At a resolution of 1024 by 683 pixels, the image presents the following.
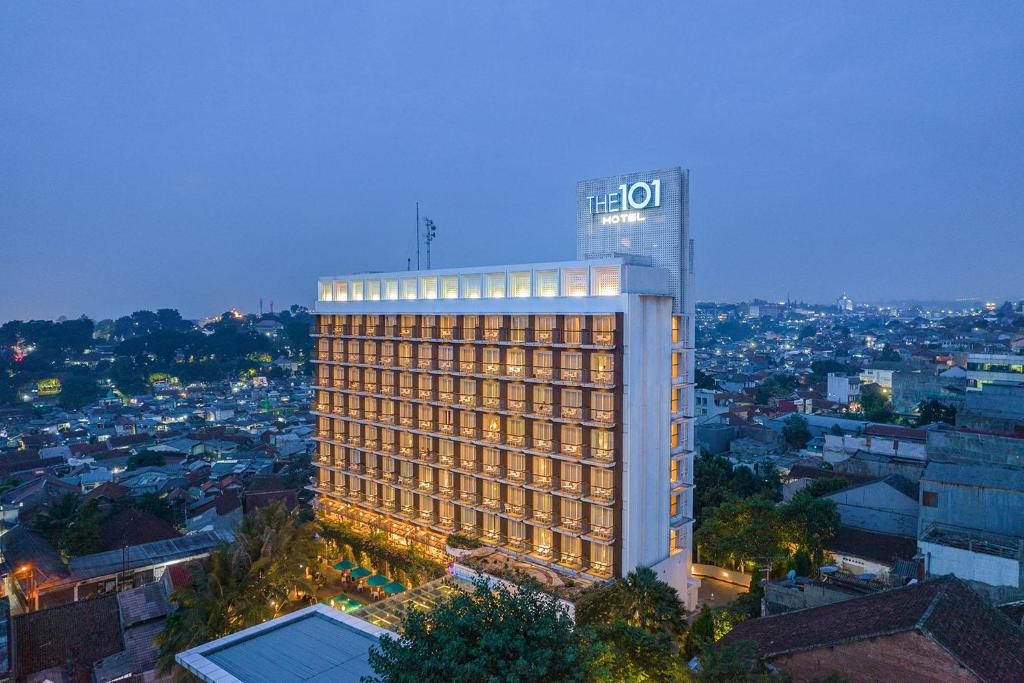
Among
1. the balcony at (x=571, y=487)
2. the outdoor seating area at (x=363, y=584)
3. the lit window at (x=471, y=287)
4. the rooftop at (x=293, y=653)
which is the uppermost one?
the lit window at (x=471, y=287)

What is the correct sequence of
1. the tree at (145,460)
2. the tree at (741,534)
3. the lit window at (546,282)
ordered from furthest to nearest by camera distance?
the tree at (145,460) → the tree at (741,534) → the lit window at (546,282)

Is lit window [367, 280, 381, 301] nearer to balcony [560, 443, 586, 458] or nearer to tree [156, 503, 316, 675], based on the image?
tree [156, 503, 316, 675]

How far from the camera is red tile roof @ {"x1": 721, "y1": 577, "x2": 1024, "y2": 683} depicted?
1809 centimetres

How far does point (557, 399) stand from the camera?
31.3 metres

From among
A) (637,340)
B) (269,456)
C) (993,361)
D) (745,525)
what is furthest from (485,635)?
(993,361)

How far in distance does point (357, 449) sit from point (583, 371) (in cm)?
2060

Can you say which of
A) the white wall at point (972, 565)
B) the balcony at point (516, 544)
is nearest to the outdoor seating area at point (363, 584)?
the balcony at point (516, 544)

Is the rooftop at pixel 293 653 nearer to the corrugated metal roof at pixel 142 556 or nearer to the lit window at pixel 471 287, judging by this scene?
the corrugated metal roof at pixel 142 556

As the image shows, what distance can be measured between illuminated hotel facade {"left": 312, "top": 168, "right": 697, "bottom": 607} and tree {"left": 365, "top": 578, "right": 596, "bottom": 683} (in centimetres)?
1450

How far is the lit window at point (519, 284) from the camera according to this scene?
3350 cm

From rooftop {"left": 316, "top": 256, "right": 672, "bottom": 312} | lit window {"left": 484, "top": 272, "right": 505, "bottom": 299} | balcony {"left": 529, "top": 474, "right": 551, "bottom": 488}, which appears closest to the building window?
rooftop {"left": 316, "top": 256, "right": 672, "bottom": 312}

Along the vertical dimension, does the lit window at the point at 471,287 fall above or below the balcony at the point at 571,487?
above

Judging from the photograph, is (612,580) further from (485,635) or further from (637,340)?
(485,635)

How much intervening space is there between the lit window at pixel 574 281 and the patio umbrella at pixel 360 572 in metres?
22.3
